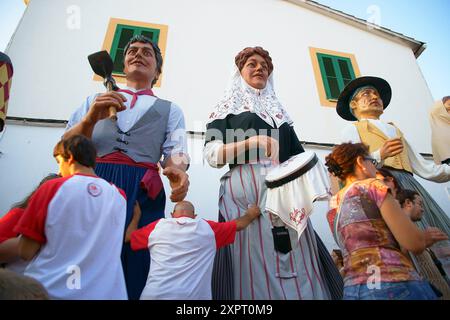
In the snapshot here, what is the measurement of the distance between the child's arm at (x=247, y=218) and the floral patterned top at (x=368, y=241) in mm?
471

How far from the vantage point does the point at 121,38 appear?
575cm

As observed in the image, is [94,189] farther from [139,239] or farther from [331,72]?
[331,72]

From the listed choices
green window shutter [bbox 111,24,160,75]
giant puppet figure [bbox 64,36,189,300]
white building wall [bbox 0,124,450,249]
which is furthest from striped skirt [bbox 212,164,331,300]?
green window shutter [bbox 111,24,160,75]

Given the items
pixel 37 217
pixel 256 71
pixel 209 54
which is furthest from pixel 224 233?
pixel 209 54

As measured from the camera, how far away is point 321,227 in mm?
4082

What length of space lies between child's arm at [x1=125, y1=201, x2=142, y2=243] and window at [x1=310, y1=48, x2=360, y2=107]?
4.90m

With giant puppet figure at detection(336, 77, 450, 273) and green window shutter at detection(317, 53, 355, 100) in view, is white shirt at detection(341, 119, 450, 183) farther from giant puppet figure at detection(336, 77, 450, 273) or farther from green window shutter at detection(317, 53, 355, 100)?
green window shutter at detection(317, 53, 355, 100)

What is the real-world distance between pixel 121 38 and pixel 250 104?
4.50 metres

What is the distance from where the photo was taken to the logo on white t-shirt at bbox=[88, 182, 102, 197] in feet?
4.42

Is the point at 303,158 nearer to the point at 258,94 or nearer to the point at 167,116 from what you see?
the point at 258,94

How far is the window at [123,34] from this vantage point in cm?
555

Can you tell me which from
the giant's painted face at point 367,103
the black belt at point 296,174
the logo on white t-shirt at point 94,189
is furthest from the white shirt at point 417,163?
the logo on white t-shirt at point 94,189

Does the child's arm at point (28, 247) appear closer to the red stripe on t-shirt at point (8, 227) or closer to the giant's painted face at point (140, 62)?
the red stripe on t-shirt at point (8, 227)
